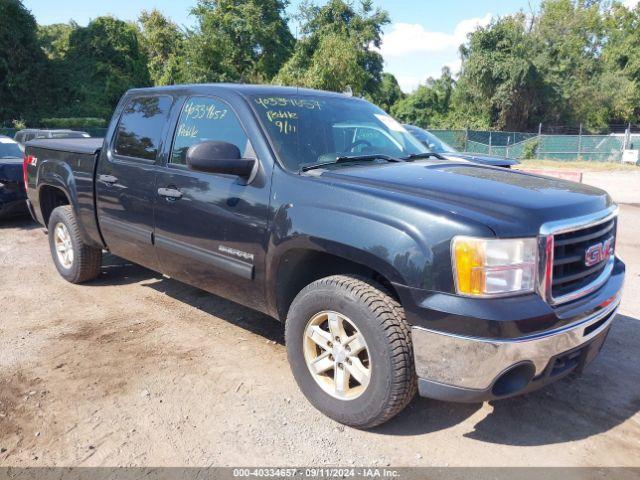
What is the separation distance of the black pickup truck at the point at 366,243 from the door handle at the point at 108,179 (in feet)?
0.11

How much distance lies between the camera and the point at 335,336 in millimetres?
2979

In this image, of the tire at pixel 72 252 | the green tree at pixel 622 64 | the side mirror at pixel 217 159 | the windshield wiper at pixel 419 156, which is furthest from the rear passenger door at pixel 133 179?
the green tree at pixel 622 64

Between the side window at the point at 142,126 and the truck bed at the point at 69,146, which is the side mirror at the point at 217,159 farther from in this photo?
the truck bed at the point at 69,146

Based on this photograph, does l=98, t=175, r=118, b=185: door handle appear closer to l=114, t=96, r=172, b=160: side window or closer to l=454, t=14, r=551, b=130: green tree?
l=114, t=96, r=172, b=160: side window

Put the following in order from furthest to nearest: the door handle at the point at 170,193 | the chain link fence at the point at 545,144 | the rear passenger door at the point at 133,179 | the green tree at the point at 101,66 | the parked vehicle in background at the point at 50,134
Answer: the green tree at the point at 101,66
the chain link fence at the point at 545,144
the parked vehicle in background at the point at 50,134
the rear passenger door at the point at 133,179
the door handle at the point at 170,193

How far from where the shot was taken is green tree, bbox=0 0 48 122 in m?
30.8

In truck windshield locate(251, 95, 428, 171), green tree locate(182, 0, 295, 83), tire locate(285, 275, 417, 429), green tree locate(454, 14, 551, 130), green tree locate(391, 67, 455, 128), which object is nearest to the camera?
tire locate(285, 275, 417, 429)

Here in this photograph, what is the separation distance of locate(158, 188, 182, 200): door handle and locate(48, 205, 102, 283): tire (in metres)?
1.74

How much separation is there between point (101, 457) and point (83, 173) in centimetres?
297

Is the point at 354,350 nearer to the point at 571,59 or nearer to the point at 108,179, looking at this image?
the point at 108,179

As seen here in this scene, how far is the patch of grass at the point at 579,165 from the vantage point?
26.0 meters

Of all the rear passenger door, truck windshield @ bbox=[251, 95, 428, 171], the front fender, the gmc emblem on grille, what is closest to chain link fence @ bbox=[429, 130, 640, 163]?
truck windshield @ bbox=[251, 95, 428, 171]

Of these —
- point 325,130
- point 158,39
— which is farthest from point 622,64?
point 325,130

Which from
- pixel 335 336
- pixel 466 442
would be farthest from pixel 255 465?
pixel 466 442
